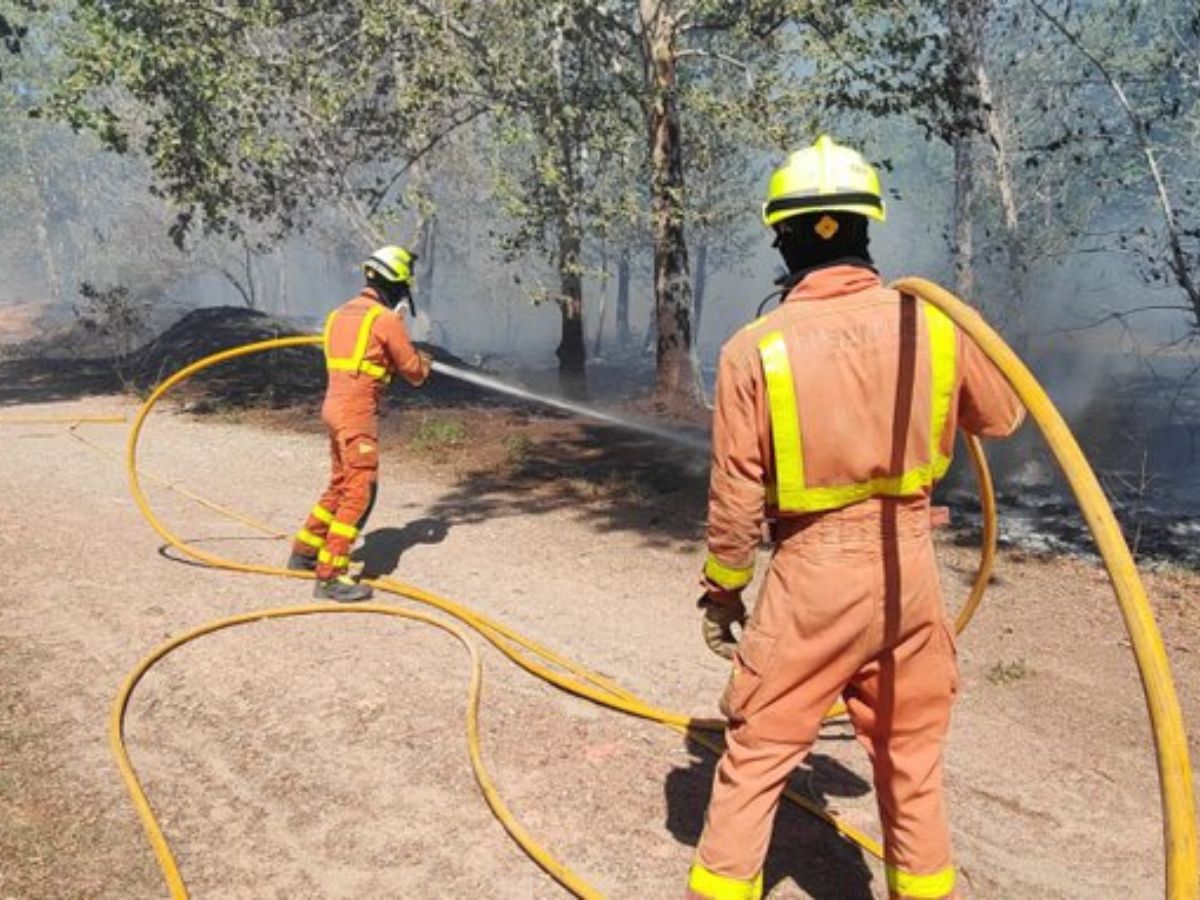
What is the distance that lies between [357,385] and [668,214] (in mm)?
7428

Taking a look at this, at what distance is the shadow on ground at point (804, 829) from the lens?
11.4 ft

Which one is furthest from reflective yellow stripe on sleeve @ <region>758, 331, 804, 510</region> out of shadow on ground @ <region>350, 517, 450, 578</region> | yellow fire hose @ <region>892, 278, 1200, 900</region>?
shadow on ground @ <region>350, 517, 450, 578</region>

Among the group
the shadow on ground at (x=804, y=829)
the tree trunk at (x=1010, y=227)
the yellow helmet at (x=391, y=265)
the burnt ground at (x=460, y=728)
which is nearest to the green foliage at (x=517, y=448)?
the burnt ground at (x=460, y=728)

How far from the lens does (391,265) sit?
6.31 meters

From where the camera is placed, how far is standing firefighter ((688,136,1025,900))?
2707 millimetres

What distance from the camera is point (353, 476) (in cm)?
634

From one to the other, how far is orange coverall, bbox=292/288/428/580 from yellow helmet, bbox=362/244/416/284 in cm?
16

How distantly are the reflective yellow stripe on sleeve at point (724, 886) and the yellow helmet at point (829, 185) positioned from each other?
192 cm

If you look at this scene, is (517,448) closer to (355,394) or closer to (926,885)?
(355,394)

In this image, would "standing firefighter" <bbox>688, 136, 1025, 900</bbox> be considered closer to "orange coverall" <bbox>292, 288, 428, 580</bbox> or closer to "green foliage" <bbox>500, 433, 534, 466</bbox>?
"orange coverall" <bbox>292, 288, 428, 580</bbox>

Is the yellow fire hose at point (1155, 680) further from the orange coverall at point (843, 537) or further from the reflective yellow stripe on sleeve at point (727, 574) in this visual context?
the reflective yellow stripe on sleeve at point (727, 574)

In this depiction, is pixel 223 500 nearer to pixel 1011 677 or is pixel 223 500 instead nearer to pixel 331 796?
pixel 331 796

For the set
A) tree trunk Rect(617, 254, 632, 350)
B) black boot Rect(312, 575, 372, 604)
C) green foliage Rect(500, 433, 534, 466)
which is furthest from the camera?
tree trunk Rect(617, 254, 632, 350)

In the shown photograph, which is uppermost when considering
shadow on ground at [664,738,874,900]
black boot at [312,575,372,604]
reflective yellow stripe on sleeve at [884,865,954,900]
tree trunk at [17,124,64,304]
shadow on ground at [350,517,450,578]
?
tree trunk at [17,124,64,304]
